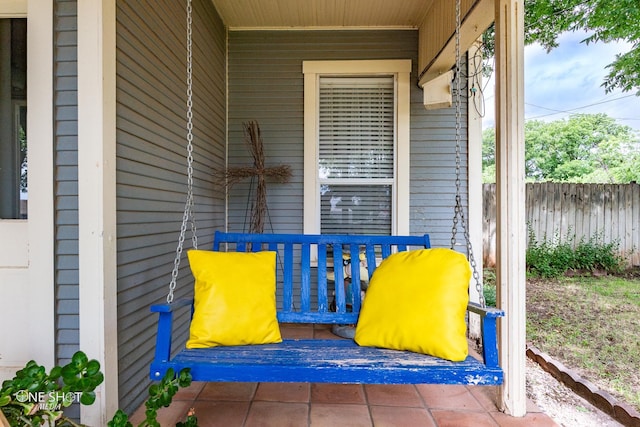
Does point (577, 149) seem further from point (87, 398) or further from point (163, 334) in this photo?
point (87, 398)

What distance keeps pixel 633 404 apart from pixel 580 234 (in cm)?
400

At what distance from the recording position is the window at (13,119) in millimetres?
1442

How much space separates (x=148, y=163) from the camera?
1793 mm

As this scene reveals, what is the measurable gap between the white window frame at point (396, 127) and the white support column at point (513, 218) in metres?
1.46

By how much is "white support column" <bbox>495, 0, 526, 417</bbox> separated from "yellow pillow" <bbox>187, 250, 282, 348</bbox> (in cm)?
122

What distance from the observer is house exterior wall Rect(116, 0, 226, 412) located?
5.12ft

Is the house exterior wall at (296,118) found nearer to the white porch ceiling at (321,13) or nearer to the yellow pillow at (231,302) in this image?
the white porch ceiling at (321,13)

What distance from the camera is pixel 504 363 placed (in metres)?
1.70

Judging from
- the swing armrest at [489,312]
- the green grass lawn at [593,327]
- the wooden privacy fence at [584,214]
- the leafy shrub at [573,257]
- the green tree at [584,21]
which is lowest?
the green grass lawn at [593,327]

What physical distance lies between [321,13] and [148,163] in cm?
220

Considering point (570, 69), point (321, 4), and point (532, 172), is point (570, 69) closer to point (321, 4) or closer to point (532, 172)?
point (532, 172)

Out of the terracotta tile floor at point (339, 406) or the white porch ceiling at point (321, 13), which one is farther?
the white porch ceiling at point (321, 13)

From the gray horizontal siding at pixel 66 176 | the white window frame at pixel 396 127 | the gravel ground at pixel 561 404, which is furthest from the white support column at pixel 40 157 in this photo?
the gravel ground at pixel 561 404

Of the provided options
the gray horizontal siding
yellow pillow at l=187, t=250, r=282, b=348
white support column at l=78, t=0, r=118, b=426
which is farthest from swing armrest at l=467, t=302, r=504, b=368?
the gray horizontal siding
